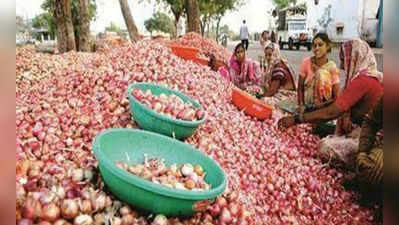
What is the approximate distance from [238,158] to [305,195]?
1.30 ft

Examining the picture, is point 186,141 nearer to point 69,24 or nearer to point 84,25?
point 69,24

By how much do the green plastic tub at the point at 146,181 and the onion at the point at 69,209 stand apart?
14 cm

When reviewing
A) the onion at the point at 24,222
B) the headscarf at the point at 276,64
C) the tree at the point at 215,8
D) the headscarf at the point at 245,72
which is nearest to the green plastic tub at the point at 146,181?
the onion at the point at 24,222

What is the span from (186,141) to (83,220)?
804mm

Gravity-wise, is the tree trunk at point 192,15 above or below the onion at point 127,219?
above

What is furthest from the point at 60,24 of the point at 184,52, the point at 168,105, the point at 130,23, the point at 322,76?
the point at 168,105

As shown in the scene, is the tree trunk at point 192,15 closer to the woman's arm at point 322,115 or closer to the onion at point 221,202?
the woman's arm at point 322,115

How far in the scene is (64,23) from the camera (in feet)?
21.7

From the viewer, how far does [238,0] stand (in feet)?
54.4

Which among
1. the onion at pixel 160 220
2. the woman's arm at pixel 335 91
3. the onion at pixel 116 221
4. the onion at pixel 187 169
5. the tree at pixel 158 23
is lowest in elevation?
the onion at pixel 160 220

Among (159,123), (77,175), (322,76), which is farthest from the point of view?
(322,76)

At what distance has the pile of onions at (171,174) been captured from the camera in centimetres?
136

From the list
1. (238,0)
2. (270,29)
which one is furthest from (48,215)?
(238,0)

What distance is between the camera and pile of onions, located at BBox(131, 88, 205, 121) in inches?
73.0
